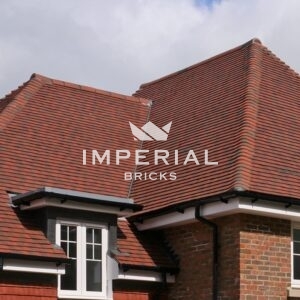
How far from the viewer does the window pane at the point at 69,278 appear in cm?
1592

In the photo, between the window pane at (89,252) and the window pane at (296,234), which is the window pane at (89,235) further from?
the window pane at (296,234)

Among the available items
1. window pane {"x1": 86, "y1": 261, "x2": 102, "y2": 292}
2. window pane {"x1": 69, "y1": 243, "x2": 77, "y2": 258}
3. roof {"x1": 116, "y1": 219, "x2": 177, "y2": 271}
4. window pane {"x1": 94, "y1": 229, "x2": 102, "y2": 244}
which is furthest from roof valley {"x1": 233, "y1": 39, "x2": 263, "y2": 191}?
window pane {"x1": 69, "y1": 243, "x2": 77, "y2": 258}

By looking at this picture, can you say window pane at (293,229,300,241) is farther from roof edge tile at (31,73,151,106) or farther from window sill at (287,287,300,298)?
roof edge tile at (31,73,151,106)

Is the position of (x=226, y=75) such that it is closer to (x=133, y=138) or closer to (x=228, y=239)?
(x=133, y=138)

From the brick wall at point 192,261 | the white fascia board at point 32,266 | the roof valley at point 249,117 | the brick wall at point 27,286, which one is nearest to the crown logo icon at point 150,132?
the roof valley at point 249,117

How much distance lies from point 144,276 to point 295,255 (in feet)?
10.6

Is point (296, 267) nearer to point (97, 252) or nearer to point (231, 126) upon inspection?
point (231, 126)

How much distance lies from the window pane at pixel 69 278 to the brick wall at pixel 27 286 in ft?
1.13

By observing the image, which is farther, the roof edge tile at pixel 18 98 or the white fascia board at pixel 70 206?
the roof edge tile at pixel 18 98

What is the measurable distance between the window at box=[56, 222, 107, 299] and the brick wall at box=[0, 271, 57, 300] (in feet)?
1.03

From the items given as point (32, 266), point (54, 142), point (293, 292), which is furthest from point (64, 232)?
point (293, 292)

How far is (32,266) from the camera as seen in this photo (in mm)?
15156

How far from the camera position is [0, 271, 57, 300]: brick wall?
48.9 ft

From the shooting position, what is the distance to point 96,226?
54.4 ft
